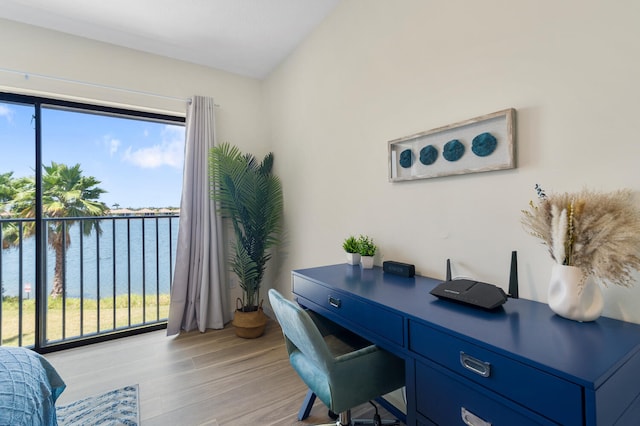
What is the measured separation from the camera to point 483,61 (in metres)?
1.23

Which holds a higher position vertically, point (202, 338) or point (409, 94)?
point (409, 94)

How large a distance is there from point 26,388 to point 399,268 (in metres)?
1.54

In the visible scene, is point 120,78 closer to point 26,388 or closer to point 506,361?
point 26,388

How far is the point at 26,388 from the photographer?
0.95m

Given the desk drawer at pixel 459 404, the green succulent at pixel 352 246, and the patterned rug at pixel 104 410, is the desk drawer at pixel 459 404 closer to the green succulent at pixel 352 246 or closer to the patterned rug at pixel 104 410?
the green succulent at pixel 352 246

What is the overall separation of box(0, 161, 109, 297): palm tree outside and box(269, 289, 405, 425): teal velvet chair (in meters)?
2.47

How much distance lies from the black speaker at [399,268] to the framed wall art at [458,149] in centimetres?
47

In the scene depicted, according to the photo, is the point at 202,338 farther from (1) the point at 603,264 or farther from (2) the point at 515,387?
(1) the point at 603,264

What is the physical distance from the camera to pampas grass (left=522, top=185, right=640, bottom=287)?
78 centimetres

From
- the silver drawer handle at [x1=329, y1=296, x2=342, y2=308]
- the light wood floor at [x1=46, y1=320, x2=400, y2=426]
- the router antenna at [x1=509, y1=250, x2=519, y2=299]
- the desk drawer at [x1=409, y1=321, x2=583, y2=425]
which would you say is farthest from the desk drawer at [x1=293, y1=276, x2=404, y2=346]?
the light wood floor at [x1=46, y1=320, x2=400, y2=426]

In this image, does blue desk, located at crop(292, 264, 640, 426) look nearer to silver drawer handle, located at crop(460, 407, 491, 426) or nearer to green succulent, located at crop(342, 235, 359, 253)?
Answer: silver drawer handle, located at crop(460, 407, 491, 426)

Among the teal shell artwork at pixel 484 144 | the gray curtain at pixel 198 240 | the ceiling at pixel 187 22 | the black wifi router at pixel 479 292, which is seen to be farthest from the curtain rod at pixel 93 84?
the black wifi router at pixel 479 292

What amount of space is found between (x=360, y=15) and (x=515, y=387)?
2.11 meters

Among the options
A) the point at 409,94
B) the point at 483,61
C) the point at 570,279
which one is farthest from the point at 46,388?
the point at 483,61
